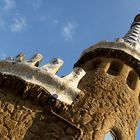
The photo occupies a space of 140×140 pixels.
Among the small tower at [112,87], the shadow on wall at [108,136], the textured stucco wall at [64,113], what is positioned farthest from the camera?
the small tower at [112,87]

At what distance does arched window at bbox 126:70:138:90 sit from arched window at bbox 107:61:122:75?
1.28 feet

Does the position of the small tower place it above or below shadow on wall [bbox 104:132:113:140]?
above

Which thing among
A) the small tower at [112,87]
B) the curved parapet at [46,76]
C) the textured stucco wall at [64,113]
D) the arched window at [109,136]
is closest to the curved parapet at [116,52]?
the small tower at [112,87]

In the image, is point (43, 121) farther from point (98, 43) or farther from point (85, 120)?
point (98, 43)

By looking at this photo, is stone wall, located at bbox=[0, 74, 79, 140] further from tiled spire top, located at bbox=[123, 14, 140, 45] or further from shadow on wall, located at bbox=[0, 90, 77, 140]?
tiled spire top, located at bbox=[123, 14, 140, 45]

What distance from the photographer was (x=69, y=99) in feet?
32.0

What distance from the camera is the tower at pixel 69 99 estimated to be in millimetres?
9070

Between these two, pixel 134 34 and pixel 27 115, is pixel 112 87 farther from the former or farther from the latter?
pixel 134 34

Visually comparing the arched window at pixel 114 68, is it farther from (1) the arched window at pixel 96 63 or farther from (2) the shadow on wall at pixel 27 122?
(2) the shadow on wall at pixel 27 122

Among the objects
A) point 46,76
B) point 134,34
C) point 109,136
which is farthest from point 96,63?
point 134,34

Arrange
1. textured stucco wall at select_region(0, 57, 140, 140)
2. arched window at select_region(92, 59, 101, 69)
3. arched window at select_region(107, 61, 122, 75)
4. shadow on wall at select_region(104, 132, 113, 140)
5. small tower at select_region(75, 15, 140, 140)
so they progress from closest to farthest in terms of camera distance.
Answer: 1. textured stucco wall at select_region(0, 57, 140, 140)
2. shadow on wall at select_region(104, 132, 113, 140)
3. small tower at select_region(75, 15, 140, 140)
4. arched window at select_region(107, 61, 122, 75)
5. arched window at select_region(92, 59, 101, 69)

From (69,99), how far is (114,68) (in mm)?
2303

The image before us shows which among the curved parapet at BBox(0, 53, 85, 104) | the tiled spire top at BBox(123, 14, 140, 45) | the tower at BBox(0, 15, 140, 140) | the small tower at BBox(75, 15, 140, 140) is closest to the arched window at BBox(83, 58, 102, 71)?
the small tower at BBox(75, 15, 140, 140)

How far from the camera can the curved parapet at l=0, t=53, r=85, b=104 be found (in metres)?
9.70
